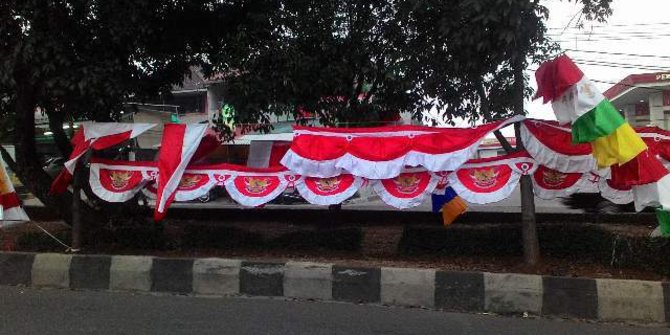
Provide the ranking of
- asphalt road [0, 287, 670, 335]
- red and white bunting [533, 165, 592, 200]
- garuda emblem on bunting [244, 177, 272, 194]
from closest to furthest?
1. asphalt road [0, 287, 670, 335]
2. red and white bunting [533, 165, 592, 200]
3. garuda emblem on bunting [244, 177, 272, 194]

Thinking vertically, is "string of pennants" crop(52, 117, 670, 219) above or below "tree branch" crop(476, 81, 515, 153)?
below

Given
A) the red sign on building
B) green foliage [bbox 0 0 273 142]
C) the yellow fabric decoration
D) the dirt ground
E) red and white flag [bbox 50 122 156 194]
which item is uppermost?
the red sign on building

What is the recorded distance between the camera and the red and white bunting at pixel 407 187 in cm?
629

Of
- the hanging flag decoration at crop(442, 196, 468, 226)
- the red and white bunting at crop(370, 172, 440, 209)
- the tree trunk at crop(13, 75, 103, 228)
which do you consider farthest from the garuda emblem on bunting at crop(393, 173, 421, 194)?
the tree trunk at crop(13, 75, 103, 228)

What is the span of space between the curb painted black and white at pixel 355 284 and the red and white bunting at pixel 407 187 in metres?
0.82

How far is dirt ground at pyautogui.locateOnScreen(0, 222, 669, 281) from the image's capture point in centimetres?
587

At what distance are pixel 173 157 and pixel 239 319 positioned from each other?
2419 millimetres

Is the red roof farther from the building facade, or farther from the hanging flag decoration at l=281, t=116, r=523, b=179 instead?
the hanging flag decoration at l=281, t=116, r=523, b=179

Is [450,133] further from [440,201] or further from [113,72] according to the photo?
[113,72]

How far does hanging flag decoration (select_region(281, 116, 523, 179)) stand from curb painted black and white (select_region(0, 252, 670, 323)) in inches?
42.9

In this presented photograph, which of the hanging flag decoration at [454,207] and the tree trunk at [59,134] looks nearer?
the hanging flag decoration at [454,207]

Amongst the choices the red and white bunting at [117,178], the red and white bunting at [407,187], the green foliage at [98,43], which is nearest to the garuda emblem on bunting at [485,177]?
the red and white bunting at [407,187]

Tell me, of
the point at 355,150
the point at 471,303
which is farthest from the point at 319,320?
the point at 355,150

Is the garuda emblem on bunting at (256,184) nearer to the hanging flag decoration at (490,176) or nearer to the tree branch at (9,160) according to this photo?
the hanging flag decoration at (490,176)
